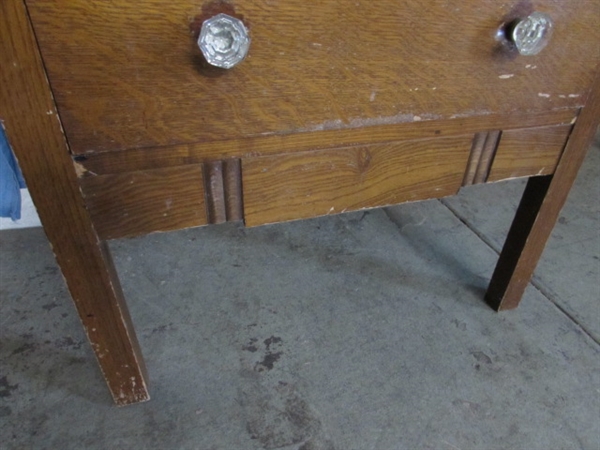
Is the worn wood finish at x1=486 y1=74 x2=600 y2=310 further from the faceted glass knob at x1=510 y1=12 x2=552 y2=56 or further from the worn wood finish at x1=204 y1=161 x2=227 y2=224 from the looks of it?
the worn wood finish at x1=204 y1=161 x2=227 y2=224

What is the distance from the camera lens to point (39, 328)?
90 centimetres

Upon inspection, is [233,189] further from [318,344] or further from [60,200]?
[318,344]

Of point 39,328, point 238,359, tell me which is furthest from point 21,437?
point 238,359

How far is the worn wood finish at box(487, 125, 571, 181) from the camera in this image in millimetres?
700

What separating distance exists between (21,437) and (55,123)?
510mm

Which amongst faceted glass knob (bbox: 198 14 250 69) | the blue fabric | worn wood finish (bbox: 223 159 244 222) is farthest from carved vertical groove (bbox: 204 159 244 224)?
the blue fabric

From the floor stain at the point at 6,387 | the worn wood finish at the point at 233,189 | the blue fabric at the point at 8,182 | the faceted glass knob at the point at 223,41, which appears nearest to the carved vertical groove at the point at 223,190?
the worn wood finish at the point at 233,189

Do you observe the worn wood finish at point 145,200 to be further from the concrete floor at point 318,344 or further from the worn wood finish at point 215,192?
the concrete floor at point 318,344

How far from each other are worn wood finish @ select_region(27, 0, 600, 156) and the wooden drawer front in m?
0.05

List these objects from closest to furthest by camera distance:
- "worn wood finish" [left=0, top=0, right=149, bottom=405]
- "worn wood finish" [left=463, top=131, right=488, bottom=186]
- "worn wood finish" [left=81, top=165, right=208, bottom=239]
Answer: "worn wood finish" [left=0, top=0, right=149, bottom=405] → "worn wood finish" [left=81, top=165, right=208, bottom=239] → "worn wood finish" [left=463, top=131, right=488, bottom=186]

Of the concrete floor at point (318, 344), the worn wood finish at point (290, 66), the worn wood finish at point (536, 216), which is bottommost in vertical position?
the concrete floor at point (318, 344)

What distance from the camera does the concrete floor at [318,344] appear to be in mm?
752

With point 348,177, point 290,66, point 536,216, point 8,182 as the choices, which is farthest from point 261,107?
point 536,216

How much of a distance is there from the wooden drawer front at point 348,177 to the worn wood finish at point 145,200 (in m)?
0.07
